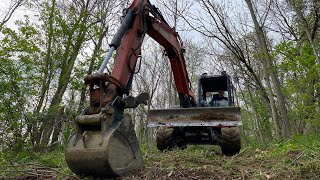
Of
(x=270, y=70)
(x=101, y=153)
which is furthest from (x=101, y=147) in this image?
(x=270, y=70)

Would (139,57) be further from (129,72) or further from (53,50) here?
(53,50)

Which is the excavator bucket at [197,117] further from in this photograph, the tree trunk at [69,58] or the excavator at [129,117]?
the tree trunk at [69,58]

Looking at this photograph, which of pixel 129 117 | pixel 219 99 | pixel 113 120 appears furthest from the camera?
pixel 219 99

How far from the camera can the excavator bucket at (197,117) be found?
6.18m

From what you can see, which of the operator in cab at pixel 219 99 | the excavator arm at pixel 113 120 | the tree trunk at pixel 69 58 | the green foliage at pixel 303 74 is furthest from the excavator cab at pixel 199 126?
the tree trunk at pixel 69 58

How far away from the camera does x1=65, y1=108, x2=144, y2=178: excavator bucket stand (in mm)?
3371

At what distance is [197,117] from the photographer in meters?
6.44

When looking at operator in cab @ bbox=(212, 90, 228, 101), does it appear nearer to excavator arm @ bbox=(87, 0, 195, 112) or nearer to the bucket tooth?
excavator arm @ bbox=(87, 0, 195, 112)

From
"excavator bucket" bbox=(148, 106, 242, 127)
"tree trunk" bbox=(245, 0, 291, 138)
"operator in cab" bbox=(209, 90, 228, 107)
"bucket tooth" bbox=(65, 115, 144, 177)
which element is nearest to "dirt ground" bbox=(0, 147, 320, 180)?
"bucket tooth" bbox=(65, 115, 144, 177)

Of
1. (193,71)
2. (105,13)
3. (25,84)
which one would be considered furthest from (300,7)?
A: (193,71)

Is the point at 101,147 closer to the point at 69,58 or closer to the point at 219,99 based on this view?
the point at 219,99

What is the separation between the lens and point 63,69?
10.2 m

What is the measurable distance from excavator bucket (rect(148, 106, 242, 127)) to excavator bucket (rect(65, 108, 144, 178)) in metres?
2.74

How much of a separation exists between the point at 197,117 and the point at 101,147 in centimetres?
339
